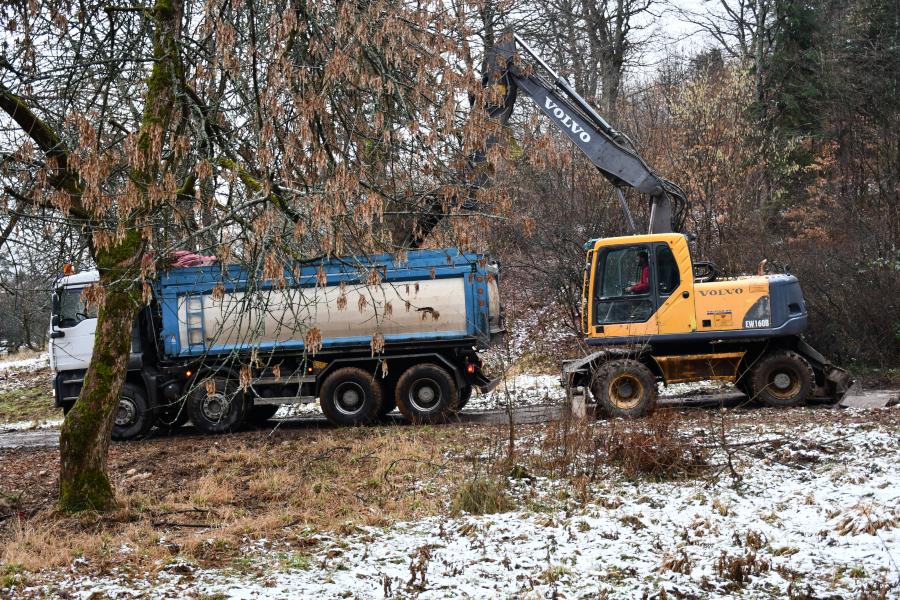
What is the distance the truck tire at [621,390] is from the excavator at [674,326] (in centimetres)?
1

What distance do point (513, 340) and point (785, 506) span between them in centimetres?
1507

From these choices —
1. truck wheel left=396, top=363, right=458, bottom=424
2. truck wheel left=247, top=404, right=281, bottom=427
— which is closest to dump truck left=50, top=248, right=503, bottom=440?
truck wheel left=396, top=363, right=458, bottom=424

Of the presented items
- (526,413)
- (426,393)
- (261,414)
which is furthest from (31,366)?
(526,413)

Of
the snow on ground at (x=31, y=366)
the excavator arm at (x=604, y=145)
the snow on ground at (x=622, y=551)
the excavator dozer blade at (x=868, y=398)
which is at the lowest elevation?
the snow on ground at (x=622, y=551)

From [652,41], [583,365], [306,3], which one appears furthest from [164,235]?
[652,41]

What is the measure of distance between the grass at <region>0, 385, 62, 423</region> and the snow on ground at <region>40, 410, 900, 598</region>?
14.7 metres

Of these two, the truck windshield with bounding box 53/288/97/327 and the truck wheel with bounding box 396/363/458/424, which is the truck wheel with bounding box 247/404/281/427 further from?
the truck windshield with bounding box 53/288/97/327

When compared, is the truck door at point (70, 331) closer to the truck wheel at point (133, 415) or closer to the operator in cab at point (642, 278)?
the truck wheel at point (133, 415)

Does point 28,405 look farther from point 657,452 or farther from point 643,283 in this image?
point 657,452

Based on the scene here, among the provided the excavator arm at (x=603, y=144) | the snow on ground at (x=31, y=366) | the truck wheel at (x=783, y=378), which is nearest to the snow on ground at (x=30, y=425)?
the snow on ground at (x=31, y=366)

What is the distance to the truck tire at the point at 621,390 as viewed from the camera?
40.0ft

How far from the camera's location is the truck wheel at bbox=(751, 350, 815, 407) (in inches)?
491

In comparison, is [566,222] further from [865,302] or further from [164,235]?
[164,235]

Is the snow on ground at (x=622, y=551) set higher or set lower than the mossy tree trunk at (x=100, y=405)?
lower
